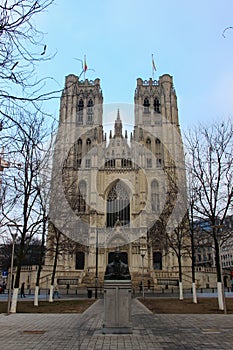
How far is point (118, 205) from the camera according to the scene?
160 ft

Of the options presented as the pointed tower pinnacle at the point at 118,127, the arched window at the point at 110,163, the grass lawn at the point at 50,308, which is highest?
the pointed tower pinnacle at the point at 118,127

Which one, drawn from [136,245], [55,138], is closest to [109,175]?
[136,245]

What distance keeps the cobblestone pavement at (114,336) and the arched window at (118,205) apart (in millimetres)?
36998

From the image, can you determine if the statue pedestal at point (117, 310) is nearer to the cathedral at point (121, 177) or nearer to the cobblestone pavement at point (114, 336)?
the cobblestone pavement at point (114, 336)

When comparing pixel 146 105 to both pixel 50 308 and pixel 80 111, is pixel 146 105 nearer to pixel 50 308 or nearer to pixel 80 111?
pixel 80 111

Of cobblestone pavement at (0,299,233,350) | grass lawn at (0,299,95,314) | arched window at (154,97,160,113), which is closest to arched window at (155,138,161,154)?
arched window at (154,97,160,113)

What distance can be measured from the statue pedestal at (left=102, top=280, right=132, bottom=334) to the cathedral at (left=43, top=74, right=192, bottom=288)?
29016 millimetres

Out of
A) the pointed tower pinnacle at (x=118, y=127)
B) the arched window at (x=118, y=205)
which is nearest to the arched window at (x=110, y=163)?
the arched window at (x=118, y=205)

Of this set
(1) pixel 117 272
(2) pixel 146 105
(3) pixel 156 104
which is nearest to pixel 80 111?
(2) pixel 146 105

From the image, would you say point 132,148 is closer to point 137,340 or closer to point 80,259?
point 80,259

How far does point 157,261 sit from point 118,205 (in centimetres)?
1003

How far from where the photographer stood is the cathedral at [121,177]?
41.6 m

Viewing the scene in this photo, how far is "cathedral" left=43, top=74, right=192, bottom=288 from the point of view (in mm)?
41625

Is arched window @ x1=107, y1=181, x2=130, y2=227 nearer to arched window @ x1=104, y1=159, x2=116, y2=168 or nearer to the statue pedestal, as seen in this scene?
arched window @ x1=104, y1=159, x2=116, y2=168
